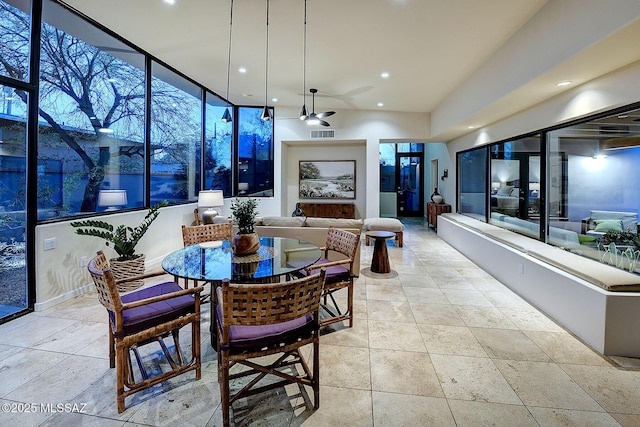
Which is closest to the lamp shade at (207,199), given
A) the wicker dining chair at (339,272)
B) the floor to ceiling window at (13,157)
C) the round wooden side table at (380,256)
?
the floor to ceiling window at (13,157)

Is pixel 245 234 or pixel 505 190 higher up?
pixel 505 190

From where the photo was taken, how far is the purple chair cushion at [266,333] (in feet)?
5.58

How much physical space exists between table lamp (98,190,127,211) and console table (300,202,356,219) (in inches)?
200

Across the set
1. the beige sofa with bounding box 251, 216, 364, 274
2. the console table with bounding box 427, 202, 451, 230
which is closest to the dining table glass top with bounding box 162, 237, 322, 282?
the beige sofa with bounding box 251, 216, 364, 274

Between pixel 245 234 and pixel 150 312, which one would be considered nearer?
pixel 150 312

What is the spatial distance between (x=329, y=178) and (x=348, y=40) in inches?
192

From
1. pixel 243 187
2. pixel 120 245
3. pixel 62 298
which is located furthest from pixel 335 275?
pixel 243 187

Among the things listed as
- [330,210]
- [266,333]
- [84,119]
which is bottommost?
[266,333]

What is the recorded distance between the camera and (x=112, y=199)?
3.96 metres

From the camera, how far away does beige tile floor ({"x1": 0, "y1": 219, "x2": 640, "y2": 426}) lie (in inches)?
70.9

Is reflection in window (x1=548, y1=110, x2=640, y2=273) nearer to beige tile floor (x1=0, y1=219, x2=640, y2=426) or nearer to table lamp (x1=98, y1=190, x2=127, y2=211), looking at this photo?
beige tile floor (x1=0, y1=219, x2=640, y2=426)

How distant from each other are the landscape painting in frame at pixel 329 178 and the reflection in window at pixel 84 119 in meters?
4.68

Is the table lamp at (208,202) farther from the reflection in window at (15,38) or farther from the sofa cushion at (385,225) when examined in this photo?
the sofa cushion at (385,225)

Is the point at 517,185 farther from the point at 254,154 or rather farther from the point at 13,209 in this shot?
the point at 13,209
